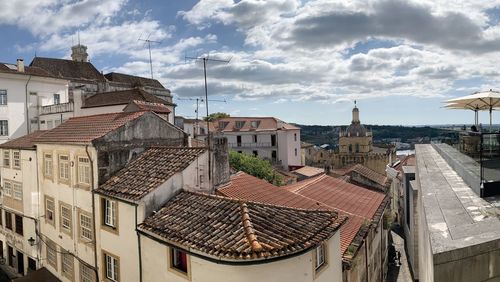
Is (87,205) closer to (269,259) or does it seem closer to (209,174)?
(209,174)

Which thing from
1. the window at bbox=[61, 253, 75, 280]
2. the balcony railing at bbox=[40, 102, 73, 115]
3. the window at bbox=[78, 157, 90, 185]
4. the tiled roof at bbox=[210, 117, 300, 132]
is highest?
the balcony railing at bbox=[40, 102, 73, 115]

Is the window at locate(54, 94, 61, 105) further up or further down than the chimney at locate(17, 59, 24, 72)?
further down

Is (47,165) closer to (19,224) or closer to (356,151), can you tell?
(19,224)

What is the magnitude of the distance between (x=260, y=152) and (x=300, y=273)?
5982 centimetres

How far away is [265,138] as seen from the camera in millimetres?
70438

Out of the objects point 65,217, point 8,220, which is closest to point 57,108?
point 8,220

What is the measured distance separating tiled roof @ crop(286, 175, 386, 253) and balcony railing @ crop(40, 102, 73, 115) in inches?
1002

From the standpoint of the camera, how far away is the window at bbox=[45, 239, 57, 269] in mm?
20109

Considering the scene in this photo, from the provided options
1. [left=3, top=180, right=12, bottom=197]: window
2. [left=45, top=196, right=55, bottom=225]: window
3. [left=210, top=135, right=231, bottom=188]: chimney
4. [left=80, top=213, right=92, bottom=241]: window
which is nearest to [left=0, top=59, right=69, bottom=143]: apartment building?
[left=3, top=180, right=12, bottom=197]: window

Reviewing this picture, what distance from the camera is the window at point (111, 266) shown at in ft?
49.9

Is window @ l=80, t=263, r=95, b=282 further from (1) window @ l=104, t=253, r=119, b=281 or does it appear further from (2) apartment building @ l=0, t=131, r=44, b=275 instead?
(2) apartment building @ l=0, t=131, r=44, b=275

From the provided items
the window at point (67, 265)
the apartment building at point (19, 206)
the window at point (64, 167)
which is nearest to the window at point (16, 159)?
the apartment building at point (19, 206)

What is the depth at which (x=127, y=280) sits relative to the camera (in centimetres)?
1425

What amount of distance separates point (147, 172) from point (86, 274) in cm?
600
